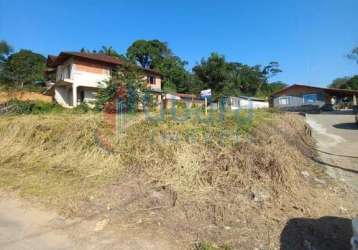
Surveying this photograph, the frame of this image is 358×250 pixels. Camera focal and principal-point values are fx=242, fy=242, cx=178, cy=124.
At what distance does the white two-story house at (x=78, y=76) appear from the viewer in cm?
1934

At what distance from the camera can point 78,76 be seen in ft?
64.0

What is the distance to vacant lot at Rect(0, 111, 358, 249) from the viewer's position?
2.90m

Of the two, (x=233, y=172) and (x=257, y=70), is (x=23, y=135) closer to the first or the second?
(x=233, y=172)

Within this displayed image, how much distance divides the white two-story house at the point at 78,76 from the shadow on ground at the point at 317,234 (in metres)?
16.6

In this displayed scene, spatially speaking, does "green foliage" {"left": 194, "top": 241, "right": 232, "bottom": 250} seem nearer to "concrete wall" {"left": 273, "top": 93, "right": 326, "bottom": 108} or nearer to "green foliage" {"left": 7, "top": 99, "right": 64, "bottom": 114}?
"green foliage" {"left": 7, "top": 99, "right": 64, "bottom": 114}

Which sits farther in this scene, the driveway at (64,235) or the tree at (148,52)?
the tree at (148,52)

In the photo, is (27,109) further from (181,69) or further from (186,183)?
(181,69)

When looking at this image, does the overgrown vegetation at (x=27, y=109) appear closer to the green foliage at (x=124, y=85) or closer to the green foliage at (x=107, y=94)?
the green foliage at (x=107, y=94)

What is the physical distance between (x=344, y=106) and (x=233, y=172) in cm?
3473


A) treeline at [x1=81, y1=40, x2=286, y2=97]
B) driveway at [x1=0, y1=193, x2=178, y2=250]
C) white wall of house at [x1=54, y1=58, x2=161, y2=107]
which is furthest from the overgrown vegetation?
treeline at [x1=81, y1=40, x2=286, y2=97]

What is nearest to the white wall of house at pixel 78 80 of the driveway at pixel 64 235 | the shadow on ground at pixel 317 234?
the driveway at pixel 64 235

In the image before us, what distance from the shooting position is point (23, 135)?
6.53 m

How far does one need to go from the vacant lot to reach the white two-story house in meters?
13.6

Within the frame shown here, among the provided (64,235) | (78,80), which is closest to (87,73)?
(78,80)
